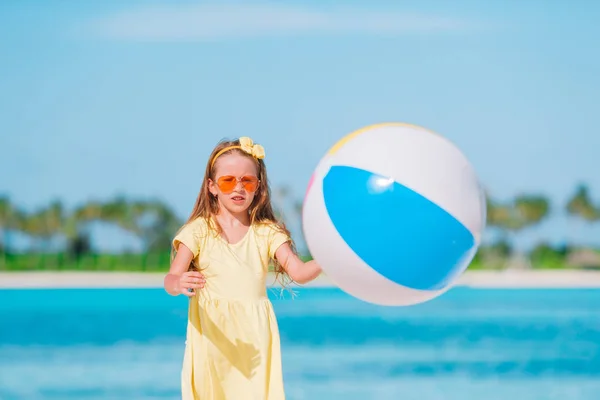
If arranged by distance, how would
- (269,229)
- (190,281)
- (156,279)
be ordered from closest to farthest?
(190,281) → (269,229) → (156,279)

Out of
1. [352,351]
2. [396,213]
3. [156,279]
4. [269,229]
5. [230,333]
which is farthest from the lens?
[156,279]

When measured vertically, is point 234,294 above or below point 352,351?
above

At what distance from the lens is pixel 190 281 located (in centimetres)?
357

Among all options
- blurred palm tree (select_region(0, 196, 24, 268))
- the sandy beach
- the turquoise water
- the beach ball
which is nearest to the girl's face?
the beach ball

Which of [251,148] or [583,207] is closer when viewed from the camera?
[251,148]

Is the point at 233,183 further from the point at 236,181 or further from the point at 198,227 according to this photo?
the point at 198,227

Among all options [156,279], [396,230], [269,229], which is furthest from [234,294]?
[156,279]

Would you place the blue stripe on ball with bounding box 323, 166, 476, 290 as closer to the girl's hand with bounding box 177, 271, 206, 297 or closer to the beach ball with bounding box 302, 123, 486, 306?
the beach ball with bounding box 302, 123, 486, 306

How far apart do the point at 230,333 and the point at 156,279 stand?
106 ft

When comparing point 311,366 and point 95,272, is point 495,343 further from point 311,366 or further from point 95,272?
point 95,272

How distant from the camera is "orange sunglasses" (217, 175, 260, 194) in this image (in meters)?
3.84

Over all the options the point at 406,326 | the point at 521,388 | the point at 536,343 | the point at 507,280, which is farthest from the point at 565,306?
the point at 521,388

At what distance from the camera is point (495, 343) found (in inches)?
587

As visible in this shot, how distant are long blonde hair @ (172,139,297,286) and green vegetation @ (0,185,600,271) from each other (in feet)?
117
